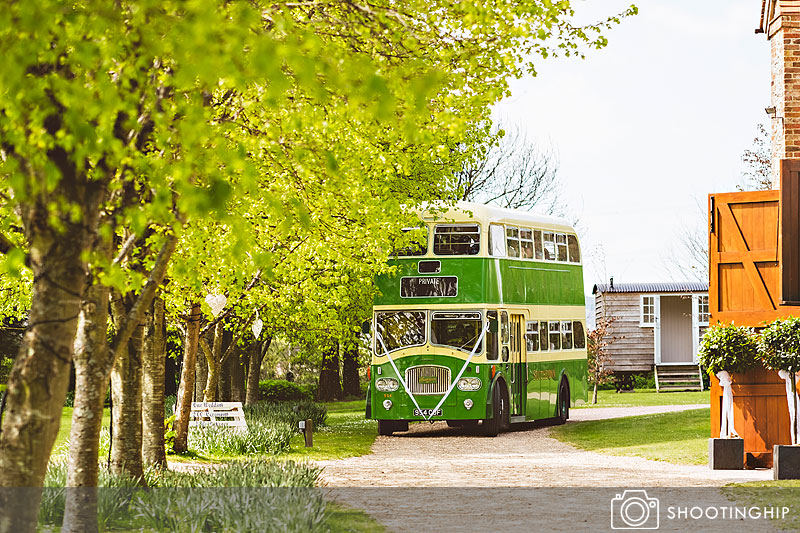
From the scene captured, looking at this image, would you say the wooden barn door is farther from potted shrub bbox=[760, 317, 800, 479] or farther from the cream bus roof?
the cream bus roof

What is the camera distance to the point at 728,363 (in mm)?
14047

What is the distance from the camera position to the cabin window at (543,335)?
2417 centimetres

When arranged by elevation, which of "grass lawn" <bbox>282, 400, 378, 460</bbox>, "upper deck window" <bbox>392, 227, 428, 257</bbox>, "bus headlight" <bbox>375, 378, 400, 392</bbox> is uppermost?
"upper deck window" <bbox>392, 227, 428, 257</bbox>

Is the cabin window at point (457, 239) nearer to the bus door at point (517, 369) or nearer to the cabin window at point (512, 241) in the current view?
the cabin window at point (512, 241)

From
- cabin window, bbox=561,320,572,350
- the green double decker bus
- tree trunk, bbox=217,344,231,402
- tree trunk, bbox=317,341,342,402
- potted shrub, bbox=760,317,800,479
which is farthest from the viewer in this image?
tree trunk, bbox=317,341,342,402

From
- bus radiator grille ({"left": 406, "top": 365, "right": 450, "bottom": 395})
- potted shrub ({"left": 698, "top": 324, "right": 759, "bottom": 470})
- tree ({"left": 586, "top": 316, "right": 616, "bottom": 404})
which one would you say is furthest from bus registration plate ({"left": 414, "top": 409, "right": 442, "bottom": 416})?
tree ({"left": 586, "top": 316, "right": 616, "bottom": 404})

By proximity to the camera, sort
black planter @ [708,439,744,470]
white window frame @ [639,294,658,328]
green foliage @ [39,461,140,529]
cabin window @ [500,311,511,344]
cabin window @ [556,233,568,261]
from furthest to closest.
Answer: white window frame @ [639,294,658,328] < cabin window @ [556,233,568,261] < cabin window @ [500,311,511,344] < black planter @ [708,439,744,470] < green foliage @ [39,461,140,529]

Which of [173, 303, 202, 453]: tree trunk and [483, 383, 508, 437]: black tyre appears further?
[483, 383, 508, 437]: black tyre

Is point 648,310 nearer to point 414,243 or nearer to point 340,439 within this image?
point 414,243

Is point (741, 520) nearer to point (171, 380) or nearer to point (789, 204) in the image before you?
point (789, 204)

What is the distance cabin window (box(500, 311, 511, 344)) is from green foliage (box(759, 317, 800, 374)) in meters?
8.71

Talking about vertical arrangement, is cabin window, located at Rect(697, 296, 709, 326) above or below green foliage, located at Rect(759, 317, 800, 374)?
above

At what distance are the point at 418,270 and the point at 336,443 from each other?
4.00 metres

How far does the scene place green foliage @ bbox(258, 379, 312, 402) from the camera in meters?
39.2
